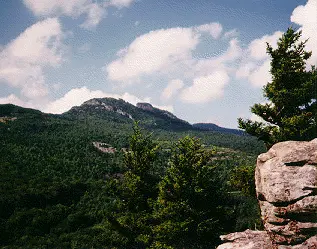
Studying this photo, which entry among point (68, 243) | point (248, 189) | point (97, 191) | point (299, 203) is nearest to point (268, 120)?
point (248, 189)

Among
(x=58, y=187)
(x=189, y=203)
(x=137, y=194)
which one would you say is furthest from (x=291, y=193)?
(x=58, y=187)

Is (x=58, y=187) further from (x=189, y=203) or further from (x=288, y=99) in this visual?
(x=288, y=99)

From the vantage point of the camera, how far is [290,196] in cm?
1248

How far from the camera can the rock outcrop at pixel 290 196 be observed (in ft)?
39.8

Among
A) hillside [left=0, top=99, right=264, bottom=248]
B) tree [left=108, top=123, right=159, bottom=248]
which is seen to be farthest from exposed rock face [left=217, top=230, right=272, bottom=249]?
tree [left=108, top=123, right=159, bottom=248]

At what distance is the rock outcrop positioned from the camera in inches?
477

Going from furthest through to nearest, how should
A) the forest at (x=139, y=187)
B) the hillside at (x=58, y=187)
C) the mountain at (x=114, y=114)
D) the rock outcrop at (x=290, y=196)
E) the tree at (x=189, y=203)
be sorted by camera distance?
the mountain at (x=114, y=114), the hillside at (x=58, y=187), the tree at (x=189, y=203), the forest at (x=139, y=187), the rock outcrop at (x=290, y=196)

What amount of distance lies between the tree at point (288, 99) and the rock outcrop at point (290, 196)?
3343mm

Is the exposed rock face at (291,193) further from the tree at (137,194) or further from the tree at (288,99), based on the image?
the tree at (137,194)

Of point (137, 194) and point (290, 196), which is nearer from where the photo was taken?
point (290, 196)

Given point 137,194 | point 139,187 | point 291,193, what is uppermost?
point 291,193

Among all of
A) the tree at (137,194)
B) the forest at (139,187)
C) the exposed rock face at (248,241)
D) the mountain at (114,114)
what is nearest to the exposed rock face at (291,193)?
the exposed rock face at (248,241)

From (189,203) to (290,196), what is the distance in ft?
33.8

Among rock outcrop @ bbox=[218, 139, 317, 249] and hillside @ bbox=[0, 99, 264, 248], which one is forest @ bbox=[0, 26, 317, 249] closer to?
hillside @ bbox=[0, 99, 264, 248]
